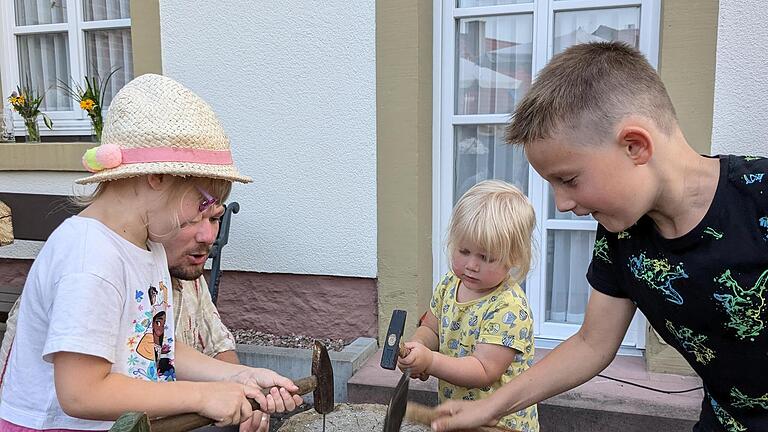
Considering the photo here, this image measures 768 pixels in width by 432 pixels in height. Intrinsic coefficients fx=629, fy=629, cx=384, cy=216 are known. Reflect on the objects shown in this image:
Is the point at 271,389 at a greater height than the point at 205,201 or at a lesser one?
lesser

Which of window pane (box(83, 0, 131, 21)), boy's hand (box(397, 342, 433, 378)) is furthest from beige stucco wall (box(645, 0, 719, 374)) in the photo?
window pane (box(83, 0, 131, 21))

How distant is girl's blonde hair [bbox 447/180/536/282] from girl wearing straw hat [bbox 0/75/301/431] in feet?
2.63

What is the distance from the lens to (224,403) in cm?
162

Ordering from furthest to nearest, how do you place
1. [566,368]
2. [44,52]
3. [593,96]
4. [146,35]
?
[44,52] → [146,35] → [566,368] → [593,96]

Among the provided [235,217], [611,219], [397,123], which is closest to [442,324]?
[611,219]

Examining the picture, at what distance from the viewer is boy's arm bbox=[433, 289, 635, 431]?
70.1 inches

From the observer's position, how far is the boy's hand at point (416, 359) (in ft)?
6.72

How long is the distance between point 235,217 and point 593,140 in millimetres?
2951

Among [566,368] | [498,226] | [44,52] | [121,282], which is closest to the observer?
[121,282]

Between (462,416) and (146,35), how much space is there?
11.0 feet

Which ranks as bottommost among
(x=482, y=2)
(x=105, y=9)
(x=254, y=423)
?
(x=254, y=423)

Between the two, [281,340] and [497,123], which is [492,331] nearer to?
[497,123]

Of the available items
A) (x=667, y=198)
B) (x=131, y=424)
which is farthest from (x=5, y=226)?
(x=667, y=198)

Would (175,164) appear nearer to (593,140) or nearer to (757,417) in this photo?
(593,140)
